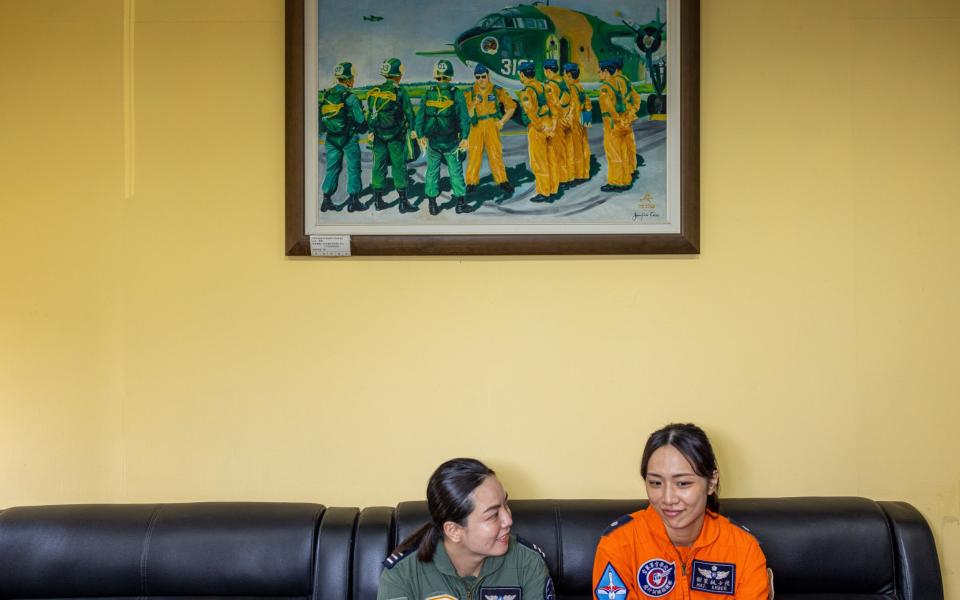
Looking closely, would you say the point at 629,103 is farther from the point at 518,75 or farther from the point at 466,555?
the point at 466,555

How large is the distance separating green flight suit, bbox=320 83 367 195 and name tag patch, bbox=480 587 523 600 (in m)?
1.12

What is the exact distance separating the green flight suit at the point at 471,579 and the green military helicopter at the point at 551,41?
1.28 m

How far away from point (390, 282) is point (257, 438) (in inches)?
22.8

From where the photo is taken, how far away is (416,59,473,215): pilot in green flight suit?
2.37 m

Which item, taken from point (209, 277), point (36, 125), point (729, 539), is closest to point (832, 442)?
point (729, 539)

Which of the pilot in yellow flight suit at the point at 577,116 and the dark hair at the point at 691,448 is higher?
the pilot in yellow flight suit at the point at 577,116

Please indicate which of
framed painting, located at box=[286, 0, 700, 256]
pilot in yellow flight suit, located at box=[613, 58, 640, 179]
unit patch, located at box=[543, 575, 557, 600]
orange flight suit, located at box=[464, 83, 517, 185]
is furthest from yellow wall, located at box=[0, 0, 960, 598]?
unit patch, located at box=[543, 575, 557, 600]

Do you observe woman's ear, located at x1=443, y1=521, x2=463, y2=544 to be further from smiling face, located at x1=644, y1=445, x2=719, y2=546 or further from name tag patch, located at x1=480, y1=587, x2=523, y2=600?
smiling face, located at x1=644, y1=445, x2=719, y2=546

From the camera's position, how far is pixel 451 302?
2396 mm

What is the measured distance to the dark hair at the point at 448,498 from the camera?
1936 mm

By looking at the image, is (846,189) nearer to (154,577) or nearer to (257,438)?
(257,438)

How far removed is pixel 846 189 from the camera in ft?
7.89
